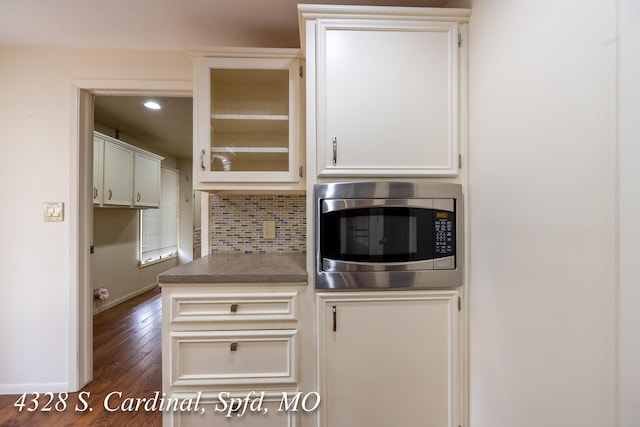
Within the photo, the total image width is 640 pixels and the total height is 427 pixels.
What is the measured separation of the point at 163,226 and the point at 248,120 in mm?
3896

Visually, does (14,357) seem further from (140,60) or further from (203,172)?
(140,60)

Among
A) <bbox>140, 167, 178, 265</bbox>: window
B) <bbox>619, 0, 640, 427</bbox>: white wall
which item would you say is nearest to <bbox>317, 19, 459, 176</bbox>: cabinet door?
<bbox>619, 0, 640, 427</bbox>: white wall

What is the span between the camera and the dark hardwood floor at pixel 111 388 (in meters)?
1.57

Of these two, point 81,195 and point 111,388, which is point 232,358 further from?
point 81,195

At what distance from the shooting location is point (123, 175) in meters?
3.22

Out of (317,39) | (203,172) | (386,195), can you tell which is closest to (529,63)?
(386,195)

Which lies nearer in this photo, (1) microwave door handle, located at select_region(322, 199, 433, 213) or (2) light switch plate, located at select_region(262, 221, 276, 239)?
(1) microwave door handle, located at select_region(322, 199, 433, 213)

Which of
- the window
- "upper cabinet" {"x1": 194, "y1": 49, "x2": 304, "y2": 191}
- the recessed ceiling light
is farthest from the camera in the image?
→ the window

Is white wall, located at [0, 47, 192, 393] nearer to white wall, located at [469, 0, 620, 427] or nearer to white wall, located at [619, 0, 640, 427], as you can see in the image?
white wall, located at [469, 0, 620, 427]

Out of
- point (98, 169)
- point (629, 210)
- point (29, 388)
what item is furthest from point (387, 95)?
point (98, 169)

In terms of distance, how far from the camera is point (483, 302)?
3.57ft

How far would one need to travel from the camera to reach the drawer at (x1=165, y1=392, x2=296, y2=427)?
3.65 feet

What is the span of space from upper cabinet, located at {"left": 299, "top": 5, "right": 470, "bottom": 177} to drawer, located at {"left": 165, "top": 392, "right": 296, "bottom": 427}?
0.99 metres

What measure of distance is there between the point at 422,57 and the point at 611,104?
722mm
